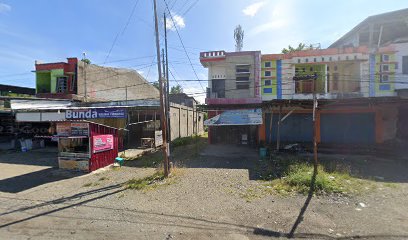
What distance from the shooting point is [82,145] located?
41.1ft

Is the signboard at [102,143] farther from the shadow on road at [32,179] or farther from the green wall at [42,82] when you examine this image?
the green wall at [42,82]

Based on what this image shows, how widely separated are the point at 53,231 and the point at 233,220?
4.61 metres

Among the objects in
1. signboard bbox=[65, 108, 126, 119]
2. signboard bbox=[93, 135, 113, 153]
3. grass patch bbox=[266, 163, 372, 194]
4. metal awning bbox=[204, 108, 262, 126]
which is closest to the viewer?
grass patch bbox=[266, 163, 372, 194]

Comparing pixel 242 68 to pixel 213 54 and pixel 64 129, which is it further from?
pixel 64 129

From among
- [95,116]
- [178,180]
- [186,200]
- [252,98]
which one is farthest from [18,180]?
[252,98]

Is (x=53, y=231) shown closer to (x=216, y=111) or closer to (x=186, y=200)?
(x=186, y=200)

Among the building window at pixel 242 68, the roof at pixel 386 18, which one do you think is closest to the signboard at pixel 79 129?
the building window at pixel 242 68

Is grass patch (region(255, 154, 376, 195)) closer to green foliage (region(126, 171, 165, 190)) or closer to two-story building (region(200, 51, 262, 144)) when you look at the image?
green foliage (region(126, 171, 165, 190))

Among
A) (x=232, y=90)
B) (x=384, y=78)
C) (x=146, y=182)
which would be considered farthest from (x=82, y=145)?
(x=384, y=78)

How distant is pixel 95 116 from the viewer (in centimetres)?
1433

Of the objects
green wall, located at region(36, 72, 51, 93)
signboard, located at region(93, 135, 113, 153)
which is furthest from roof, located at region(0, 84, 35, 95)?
signboard, located at region(93, 135, 113, 153)

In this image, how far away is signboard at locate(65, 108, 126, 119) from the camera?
13852 millimetres

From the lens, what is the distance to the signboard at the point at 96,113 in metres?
13.9

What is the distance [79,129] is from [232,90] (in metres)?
11.3
